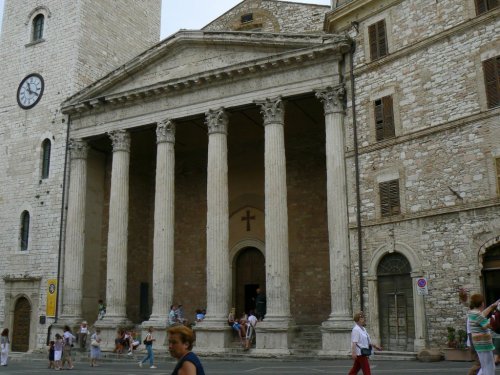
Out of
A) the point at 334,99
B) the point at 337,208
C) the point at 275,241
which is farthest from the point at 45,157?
the point at 337,208

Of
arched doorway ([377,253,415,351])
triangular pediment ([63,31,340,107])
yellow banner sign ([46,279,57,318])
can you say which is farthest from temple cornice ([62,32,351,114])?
yellow banner sign ([46,279,57,318])

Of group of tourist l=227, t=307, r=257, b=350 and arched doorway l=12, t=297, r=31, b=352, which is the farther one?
arched doorway l=12, t=297, r=31, b=352

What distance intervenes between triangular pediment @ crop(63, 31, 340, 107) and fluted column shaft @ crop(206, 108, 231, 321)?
2062 mm

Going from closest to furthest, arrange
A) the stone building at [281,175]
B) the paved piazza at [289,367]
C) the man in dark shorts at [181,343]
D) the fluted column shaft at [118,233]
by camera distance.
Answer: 1. the man in dark shorts at [181,343]
2. the paved piazza at [289,367]
3. the stone building at [281,175]
4. the fluted column shaft at [118,233]

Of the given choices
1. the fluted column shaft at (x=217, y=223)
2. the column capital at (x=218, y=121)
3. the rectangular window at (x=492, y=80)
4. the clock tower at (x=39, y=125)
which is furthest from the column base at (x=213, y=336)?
the rectangular window at (x=492, y=80)

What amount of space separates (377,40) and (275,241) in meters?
7.34

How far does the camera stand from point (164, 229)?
2089cm

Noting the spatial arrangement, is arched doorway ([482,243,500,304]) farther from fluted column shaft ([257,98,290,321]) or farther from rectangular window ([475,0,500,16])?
rectangular window ([475,0,500,16])

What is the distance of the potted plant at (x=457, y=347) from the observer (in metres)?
14.2

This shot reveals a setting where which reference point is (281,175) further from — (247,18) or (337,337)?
(247,18)

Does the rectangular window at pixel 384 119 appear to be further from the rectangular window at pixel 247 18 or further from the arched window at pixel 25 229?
the arched window at pixel 25 229

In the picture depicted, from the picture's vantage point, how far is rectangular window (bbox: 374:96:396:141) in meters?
17.5

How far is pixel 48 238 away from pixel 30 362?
17.4 ft

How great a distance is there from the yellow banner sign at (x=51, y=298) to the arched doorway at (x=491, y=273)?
53.5 feet
